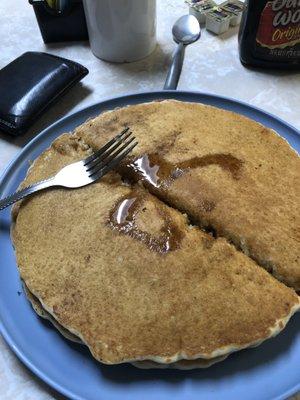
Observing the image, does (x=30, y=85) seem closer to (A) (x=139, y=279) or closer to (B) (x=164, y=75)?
(B) (x=164, y=75)

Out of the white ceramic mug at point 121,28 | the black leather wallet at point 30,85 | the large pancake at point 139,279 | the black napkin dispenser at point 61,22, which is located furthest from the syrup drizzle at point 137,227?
the black napkin dispenser at point 61,22

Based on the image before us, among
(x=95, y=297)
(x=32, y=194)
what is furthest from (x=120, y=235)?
(x=32, y=194)

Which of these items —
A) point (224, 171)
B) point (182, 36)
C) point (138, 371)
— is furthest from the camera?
point (182, 36)

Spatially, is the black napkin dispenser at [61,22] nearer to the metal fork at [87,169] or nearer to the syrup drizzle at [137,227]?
the metal fork at [87,169]

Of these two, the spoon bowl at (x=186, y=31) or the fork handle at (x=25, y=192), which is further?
the spoon bowl at (x=186, y=31)

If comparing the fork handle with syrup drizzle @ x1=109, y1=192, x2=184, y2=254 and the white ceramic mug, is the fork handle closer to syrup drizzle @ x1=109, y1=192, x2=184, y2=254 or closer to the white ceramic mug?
syrup drizzle @ x1=109, y1=192, x2=184, y2=254

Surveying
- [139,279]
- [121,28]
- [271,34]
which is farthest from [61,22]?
[139,279]

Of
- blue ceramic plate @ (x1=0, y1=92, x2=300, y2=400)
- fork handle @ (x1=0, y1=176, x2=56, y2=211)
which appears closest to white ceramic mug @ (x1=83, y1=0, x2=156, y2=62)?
fork handle @ (x1=0, y1=176, x2=56, y2=211)
